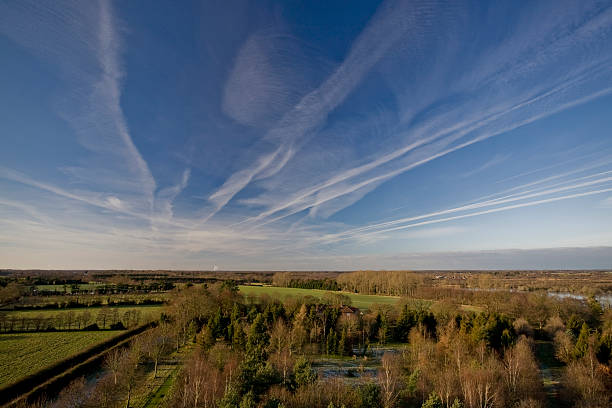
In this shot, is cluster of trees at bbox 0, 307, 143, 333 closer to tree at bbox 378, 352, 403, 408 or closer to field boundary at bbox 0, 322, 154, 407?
field boundary at bbox 0, 322, 154, 407

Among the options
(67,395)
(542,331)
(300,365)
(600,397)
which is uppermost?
(300,365)

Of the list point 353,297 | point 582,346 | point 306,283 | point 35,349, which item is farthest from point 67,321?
point 582,346

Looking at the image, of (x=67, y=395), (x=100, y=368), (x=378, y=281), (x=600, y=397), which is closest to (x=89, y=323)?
(x=100, y=368)

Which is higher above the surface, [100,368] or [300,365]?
[300,365]

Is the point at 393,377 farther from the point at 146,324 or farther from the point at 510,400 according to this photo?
the point at 146,324

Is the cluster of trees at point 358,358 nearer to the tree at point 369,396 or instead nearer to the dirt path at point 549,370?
the tree at point 369,396

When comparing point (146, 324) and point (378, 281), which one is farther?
point (378, 281)

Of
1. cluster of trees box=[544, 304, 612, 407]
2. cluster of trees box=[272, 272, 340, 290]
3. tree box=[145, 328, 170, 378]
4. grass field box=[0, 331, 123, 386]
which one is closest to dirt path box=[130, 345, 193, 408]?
tree box=[145, 328, 170, 378]
